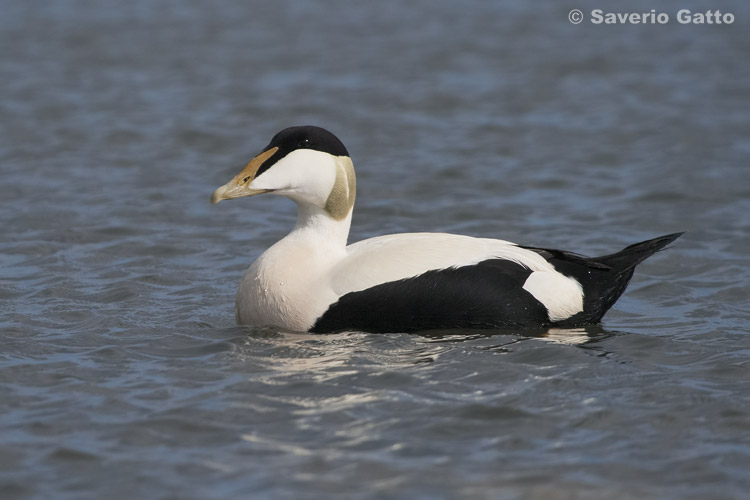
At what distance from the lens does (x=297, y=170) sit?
573 centimetres

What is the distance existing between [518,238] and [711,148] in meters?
3.05

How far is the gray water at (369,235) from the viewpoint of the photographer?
4.30m

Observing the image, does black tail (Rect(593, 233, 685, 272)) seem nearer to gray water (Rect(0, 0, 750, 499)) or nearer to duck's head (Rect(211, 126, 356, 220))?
gray water (Rect(0, 0, 750, 499))

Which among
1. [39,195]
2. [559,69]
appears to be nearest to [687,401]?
[39,195]

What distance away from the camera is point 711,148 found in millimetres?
10133

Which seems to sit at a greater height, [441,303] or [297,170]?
[297,170]

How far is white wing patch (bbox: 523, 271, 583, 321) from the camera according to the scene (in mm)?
5816

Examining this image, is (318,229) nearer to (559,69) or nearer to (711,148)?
(711,148)

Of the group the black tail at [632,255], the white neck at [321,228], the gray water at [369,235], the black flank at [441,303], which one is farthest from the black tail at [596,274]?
the white neck at [321,228]

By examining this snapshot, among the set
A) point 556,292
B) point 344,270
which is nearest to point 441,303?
point 344,270

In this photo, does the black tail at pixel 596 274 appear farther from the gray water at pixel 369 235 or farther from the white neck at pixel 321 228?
the white neck at pixel 321 228

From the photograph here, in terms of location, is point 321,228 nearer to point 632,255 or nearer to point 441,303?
point 441,303

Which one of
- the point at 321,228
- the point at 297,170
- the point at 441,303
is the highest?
the point at 297,170

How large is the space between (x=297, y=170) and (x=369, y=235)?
2.45 metres
